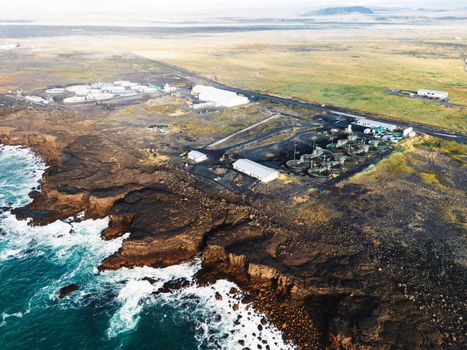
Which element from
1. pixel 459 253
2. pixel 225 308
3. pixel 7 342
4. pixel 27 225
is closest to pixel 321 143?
pixel 459 253

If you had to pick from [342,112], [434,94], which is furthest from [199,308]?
[434,94]

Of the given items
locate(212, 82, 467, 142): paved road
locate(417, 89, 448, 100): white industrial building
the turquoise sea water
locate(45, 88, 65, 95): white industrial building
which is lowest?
the turquoise sea water

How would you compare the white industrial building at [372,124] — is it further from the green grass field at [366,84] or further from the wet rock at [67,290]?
the wet rock at [67,290]

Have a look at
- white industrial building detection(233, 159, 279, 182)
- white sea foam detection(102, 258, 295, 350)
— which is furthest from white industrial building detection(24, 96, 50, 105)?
white sea foam detection(102, 258, 295, 350)

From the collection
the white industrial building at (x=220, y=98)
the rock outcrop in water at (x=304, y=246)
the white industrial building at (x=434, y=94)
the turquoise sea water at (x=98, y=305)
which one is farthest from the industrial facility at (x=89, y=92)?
the white industrial building at (x=434, y=94)

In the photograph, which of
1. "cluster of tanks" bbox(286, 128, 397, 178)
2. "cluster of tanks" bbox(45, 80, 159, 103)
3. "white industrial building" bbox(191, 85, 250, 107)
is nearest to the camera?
"cluster of tanks" bbox(286, 128, 397, 178)

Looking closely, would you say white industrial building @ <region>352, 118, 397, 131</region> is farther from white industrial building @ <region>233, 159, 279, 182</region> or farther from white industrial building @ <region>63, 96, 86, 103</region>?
white industrial building @ <region>63, 96, 86, 103</region>

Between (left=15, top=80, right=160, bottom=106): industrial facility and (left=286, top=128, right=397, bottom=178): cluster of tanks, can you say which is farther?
(left=15, top=80, right=160, bottom=106): industrial facility

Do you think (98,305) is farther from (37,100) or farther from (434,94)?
(434,94)
